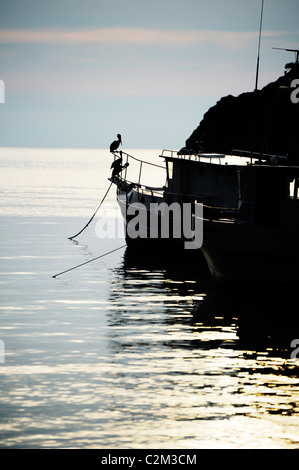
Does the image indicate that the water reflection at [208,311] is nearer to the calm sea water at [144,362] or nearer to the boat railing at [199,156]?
the calm sea water at [144,362]

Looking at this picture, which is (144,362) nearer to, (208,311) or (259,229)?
(208,311)

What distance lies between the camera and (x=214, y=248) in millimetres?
29938

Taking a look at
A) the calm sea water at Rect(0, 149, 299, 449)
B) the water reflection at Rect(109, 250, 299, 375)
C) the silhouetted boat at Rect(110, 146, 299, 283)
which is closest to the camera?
the calm sea water at Rect(0, 149, 299, 449)

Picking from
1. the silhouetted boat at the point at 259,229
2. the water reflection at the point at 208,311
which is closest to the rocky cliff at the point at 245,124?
the water reflection at the point at 208,311

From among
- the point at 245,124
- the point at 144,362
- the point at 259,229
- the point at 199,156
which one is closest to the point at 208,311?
the point at 259,229

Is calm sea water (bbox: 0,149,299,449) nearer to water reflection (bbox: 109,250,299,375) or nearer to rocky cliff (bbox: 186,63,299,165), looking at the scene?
water reflection (bbox: 109,250,299,375)

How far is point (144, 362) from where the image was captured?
1948 centimetres

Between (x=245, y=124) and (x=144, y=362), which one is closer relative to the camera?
(x=144, y=362)

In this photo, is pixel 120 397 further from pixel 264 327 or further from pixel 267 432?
pixel 264 327

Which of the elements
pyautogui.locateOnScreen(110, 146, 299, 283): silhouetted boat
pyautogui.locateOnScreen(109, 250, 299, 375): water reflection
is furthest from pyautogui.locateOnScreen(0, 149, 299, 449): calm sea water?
pyautogui.locateOnScreen(110, 146, 299, 283): silhouetted boat

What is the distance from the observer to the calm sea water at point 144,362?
1460 centimetres

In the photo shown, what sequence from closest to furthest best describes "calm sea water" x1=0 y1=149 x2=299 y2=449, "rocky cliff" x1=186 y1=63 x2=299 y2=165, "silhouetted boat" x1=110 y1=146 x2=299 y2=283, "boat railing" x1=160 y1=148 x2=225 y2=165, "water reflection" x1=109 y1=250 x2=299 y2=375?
"calm sea water" x1=0 y1=149 x2=299 y2=449, "water reflection" x1=109 y1=250 x2=299 y2=375, "silhouetted boat" x1=110 y1=146 x2=299 y2=283, "boat railing" x1=160 y1=148 x2=225 y2=165, "rocky cliff" x1=186 y1=63 x2=299 y2=165

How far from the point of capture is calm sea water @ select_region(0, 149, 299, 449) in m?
14.6

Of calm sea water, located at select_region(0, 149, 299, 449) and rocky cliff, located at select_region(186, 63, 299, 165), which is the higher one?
rocky cliff, located at select_region(186, 63, 299, 165)
